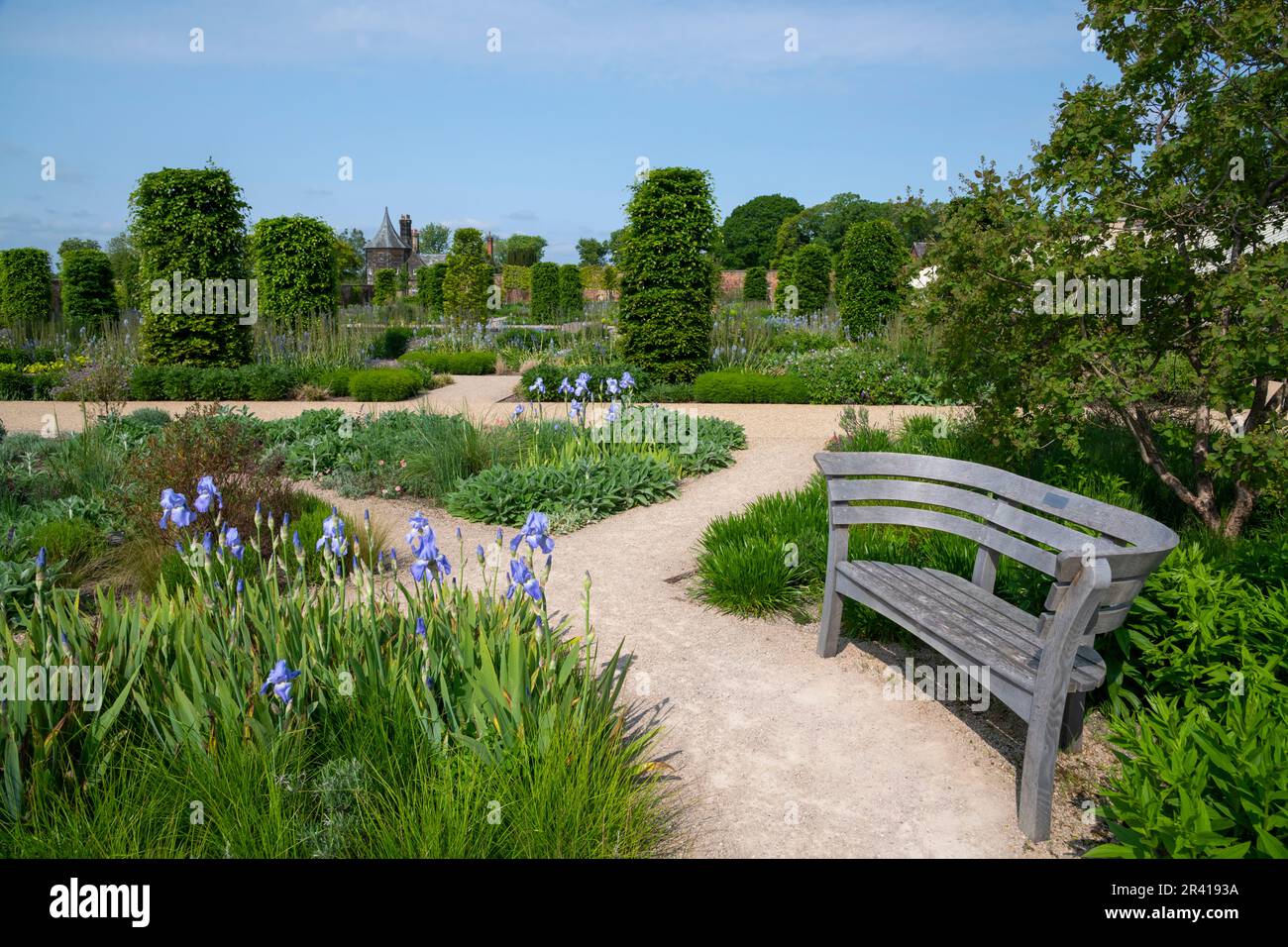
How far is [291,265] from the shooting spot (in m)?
18.1

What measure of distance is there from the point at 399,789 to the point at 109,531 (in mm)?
4315

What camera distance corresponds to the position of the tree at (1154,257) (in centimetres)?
469

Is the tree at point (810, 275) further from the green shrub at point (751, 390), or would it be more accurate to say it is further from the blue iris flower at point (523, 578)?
the blue iris flower at point (523, 578)

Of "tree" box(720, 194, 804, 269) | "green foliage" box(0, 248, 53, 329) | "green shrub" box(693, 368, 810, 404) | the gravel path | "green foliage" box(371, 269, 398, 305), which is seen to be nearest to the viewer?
the gravel path

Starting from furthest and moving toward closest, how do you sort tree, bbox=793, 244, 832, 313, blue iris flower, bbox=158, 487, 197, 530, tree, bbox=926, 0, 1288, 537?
tree, bbox=793, 244, 832, 313, tree, bbox=926, 0, 1288, 537, blue iris flower, bbox=158, 487, 197, 530

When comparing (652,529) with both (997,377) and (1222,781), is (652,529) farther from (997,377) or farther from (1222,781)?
(1222,781)

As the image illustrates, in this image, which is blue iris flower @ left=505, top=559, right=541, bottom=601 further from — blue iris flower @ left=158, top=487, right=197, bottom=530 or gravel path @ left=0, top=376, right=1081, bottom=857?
blue iris flower @ left=158, top=487, right=197, bottom=530

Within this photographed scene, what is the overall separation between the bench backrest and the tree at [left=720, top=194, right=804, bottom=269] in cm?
7323

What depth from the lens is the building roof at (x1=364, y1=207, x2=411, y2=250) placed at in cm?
6612

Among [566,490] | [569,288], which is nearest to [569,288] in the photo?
[569,288]

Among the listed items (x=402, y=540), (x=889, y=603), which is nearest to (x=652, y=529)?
(x=402, y=540)

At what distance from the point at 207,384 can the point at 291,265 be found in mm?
4798

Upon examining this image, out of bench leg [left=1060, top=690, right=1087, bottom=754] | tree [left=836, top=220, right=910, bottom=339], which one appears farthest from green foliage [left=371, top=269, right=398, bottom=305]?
bench leg [left=1060, top=690, right=1087, bottom=754]

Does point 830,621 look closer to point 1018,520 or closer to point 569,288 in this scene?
point 1018,520
